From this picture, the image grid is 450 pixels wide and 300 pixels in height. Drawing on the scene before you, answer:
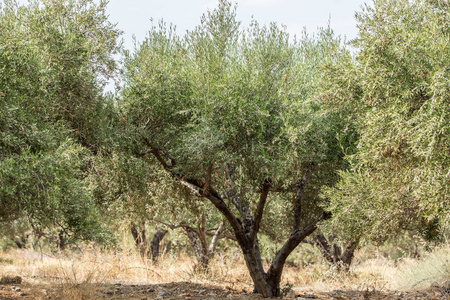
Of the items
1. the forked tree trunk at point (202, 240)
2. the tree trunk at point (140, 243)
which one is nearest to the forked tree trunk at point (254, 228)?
the tree trunk at point (140, 243)

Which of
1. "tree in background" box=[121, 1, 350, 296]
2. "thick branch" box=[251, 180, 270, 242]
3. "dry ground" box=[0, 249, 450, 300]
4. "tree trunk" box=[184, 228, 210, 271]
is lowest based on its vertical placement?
"dry ground" box=[0, 249, 450, 300]

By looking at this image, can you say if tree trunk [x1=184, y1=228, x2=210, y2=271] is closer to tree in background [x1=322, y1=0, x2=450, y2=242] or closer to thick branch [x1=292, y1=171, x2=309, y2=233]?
thick branch [x1=292, y1=171, x2=309, y2=233]

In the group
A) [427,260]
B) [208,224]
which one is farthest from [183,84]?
[208,224]

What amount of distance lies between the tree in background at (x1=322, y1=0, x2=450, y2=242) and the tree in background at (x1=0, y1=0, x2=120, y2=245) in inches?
216

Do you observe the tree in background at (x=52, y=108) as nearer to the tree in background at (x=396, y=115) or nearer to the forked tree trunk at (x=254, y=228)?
the forked tree trunk at (x=254, y=228)

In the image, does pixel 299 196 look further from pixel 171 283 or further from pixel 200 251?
pixel 200 251

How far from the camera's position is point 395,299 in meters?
10.8

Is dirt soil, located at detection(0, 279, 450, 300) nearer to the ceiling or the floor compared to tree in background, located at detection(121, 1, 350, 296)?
nearer to the floor

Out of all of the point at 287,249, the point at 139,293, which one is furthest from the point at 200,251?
the point at 139,293

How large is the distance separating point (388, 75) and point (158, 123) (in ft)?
18.7

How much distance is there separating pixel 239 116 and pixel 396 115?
3.17 metres

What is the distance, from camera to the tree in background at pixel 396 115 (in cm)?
691

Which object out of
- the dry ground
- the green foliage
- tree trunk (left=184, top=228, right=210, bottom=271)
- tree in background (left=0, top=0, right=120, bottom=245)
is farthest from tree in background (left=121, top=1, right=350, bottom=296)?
tree trunk (left=184, top=228, right=210, bottom=271)

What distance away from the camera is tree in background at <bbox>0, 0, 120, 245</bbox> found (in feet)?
21.9
